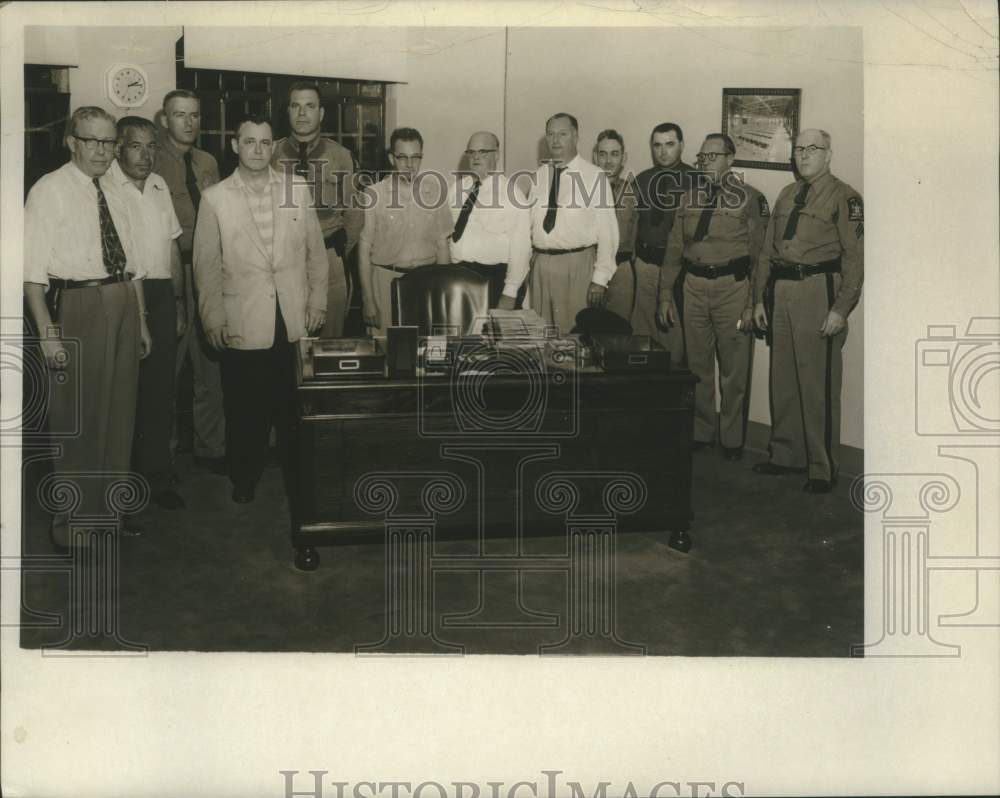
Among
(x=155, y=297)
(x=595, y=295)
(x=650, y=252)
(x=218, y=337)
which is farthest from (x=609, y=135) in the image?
(x=155, y=297)

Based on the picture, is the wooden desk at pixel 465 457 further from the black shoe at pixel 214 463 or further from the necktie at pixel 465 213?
the necktie at pixel 465 213

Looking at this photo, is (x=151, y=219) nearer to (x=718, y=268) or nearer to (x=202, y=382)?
(x=202, y=382)

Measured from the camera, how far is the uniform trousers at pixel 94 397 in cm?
471

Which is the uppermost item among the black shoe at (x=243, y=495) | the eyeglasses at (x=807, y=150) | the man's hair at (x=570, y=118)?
the man's hair at (x=570, y=118)

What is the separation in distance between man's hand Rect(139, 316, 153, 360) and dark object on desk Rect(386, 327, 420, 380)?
2.73ft

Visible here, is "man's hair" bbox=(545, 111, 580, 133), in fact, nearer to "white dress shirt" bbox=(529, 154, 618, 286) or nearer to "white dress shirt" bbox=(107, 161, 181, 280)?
"white dress shirt" bbox=(529, 154, 618, 286)

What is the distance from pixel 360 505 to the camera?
4906mm

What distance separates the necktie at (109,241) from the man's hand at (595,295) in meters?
1.64

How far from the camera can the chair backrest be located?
16.5 ft

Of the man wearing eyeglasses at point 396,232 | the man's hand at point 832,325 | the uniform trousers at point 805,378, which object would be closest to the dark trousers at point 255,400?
the man wearing eyeglasses at point 396,232

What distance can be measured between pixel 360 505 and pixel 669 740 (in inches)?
52.4

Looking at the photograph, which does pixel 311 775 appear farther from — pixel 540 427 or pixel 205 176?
pixel 205 176

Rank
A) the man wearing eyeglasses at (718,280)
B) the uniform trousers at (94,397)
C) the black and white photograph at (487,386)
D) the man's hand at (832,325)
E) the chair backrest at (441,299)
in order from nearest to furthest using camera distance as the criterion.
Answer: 1. the black and white photograph at (487,386)
2. the uniform trousers at (94,397)
3. the man's hand at (832,325)
4. the man wearing eyeglasses at (718,280)
5. the chair backrest at (441,299)

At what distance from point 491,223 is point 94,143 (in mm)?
1398
